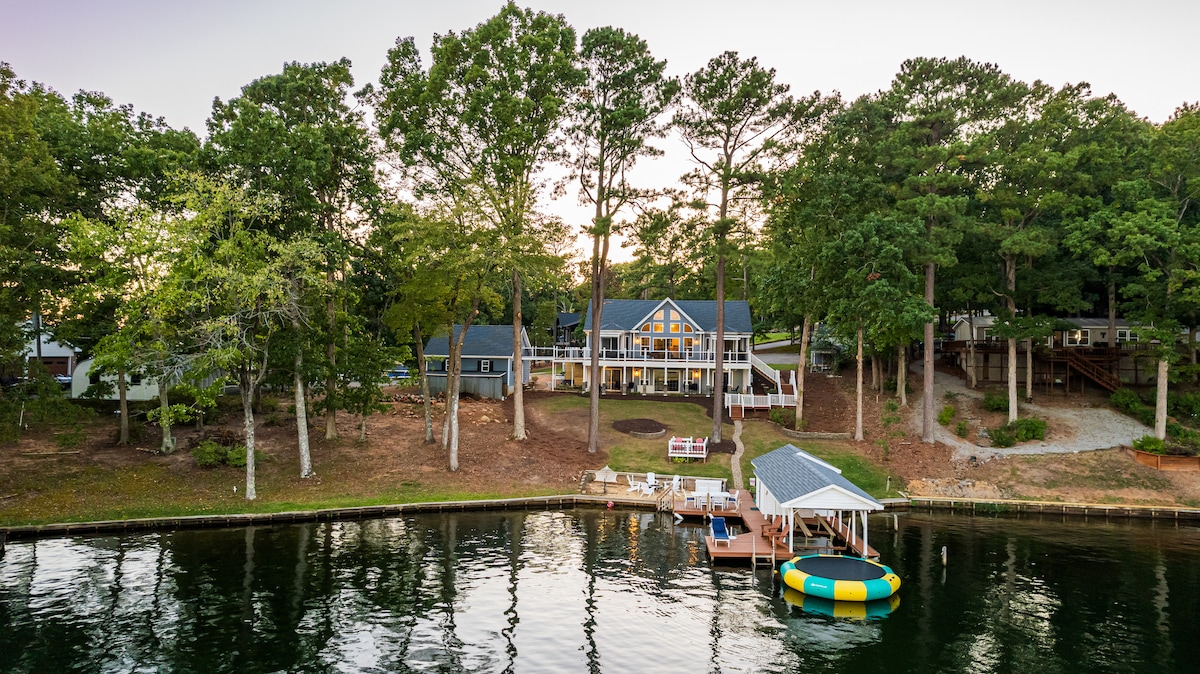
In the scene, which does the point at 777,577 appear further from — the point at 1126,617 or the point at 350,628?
the point at 350,628

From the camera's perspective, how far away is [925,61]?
39656mm

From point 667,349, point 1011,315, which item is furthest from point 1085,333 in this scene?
point 667,349

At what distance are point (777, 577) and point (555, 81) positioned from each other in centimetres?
2818

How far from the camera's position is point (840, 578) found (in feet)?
69.9

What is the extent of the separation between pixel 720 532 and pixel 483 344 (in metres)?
35.2

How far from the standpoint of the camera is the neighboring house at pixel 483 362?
51812mm

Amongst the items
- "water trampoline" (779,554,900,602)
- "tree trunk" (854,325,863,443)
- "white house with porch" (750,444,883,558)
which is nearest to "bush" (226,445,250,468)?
"white house with porch" (750,444,883,558)

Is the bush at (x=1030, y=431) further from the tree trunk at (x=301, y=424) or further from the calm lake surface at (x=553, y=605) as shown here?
the tree trunk at (x=301, y=424)

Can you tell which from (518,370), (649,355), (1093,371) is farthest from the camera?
(649,355)

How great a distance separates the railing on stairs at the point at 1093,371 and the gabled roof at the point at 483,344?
41600mm

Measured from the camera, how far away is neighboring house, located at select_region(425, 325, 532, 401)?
2040 inches

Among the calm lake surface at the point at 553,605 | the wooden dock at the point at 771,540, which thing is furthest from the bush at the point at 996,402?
the wooden dock at the point at 771,540

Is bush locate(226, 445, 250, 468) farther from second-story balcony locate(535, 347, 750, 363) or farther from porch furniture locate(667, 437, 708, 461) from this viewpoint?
second-story balcony locate(535, 347, 750, 363)

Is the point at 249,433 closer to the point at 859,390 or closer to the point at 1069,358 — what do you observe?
the point at 859,390
